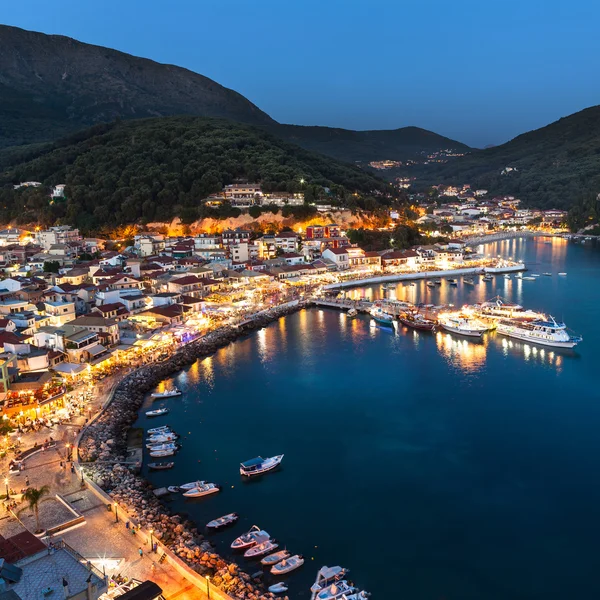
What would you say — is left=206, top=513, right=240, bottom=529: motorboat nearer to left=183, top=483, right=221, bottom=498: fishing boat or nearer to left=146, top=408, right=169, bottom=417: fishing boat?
left=183, top=483, right=221, bottom=498: fishing boat

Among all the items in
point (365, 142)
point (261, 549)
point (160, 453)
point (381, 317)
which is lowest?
point (261, 549)

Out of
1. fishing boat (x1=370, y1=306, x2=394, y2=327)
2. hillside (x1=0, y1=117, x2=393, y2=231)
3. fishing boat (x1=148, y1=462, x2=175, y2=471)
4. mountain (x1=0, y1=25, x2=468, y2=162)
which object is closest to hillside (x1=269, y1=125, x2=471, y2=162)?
mountain (x1=0, y1=25, x2=468, y2=162)

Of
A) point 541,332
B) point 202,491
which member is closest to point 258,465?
point 202,491

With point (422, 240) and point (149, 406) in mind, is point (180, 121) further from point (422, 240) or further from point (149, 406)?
point (149, 406)

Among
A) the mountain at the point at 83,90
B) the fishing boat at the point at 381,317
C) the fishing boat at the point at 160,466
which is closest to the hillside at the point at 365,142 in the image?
the mountain at the point at 83,90

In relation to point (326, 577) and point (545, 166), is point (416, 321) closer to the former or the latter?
point (326, 577)

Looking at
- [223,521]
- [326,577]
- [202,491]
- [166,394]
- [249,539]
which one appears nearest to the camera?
[326,577]

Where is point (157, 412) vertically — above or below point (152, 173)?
below
